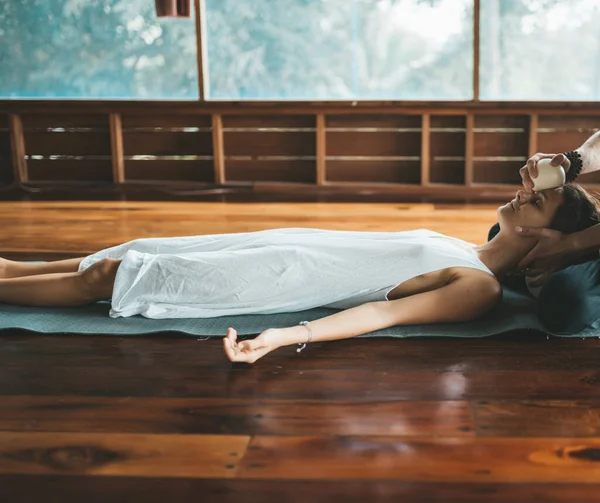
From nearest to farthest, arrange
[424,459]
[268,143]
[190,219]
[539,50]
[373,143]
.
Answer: [424,459], [190,219], [539,50], [373,143], [268,143]

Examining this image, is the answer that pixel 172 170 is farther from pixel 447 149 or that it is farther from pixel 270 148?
pixel 447 149

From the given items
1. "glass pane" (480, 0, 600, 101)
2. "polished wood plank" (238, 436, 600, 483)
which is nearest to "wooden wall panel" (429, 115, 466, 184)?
"glass pane" (480, 0, 600, 101)

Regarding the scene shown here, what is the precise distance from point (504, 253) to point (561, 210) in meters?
0.23

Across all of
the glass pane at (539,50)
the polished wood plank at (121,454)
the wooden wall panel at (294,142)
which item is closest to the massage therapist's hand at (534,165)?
the polished wood plank at (121,454)

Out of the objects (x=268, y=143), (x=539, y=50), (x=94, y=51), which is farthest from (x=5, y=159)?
(x=539, y=50)

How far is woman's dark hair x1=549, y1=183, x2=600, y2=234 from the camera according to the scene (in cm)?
232

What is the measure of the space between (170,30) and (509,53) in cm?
244

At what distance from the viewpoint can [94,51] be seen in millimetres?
5629

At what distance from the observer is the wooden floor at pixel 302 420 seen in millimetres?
1448

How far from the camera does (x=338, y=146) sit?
551 cm

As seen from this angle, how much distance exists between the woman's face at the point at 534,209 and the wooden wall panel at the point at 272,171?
3233 millimetres

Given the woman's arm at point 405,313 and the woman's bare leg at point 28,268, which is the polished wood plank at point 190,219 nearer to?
the woman's bare leg at point 28,268

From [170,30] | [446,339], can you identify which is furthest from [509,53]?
[446,339]

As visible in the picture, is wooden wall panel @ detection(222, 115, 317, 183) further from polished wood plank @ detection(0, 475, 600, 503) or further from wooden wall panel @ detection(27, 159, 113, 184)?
polished wood plank @ detection(0, 475, 600, 503)
